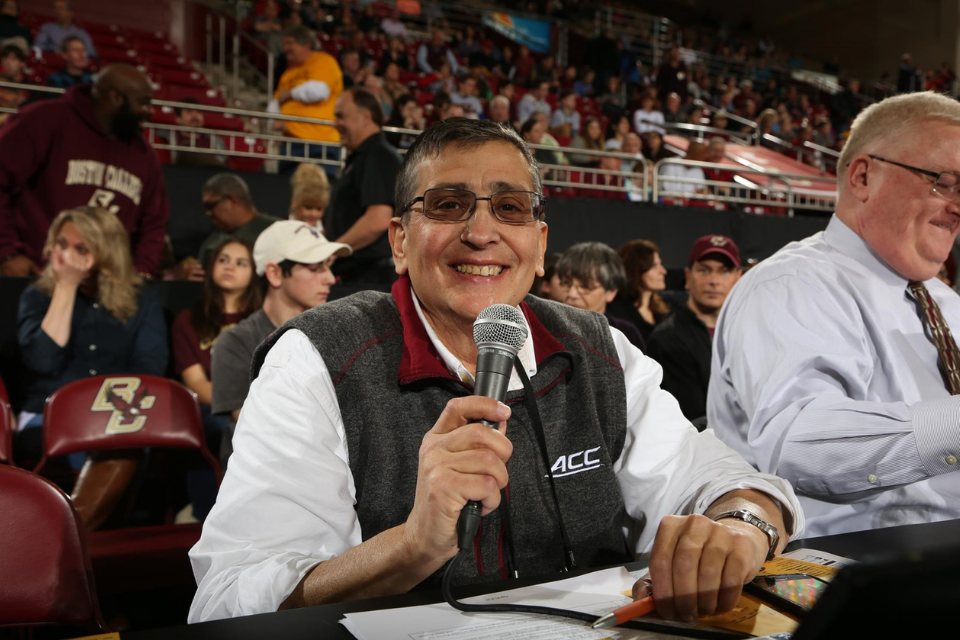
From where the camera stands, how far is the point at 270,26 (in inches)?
401

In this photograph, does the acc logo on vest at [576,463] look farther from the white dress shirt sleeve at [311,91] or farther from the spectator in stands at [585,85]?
the spectator in stands at [585,85]

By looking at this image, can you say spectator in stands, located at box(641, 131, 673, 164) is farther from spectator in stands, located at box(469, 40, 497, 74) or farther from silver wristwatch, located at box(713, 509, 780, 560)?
silver wristwatch, located at box(713, 509, 780, 560)

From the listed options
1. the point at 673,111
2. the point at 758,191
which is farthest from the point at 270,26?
the point at 673,111

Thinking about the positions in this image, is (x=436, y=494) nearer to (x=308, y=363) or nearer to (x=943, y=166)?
(x=308, y=363)

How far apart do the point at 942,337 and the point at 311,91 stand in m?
5.24

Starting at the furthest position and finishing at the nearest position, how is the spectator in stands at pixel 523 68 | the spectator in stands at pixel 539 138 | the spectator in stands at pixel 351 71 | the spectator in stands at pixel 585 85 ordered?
the spectator in stands at pixel 585 85, the spectator in stands at pixel 523 68, the spectator in stands at pixel 351 71, the spectator in stands at pixel 539 138

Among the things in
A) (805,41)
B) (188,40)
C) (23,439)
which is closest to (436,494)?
(23,439)

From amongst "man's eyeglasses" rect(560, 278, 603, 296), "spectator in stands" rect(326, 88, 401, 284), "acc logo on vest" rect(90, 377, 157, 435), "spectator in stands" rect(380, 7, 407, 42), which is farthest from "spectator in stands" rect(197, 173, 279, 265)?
"spectator in stands" rect(380, 7, 407, 42)

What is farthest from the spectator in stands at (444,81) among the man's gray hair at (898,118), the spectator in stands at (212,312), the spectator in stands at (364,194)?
the man's gray hair at (898,118)

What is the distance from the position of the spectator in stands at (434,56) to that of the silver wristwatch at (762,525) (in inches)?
460

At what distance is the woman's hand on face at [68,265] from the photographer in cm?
354

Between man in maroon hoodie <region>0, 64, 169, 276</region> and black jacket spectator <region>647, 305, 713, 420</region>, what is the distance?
2973mm

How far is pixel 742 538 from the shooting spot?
1.05 metres

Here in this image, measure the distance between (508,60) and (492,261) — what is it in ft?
43.2
